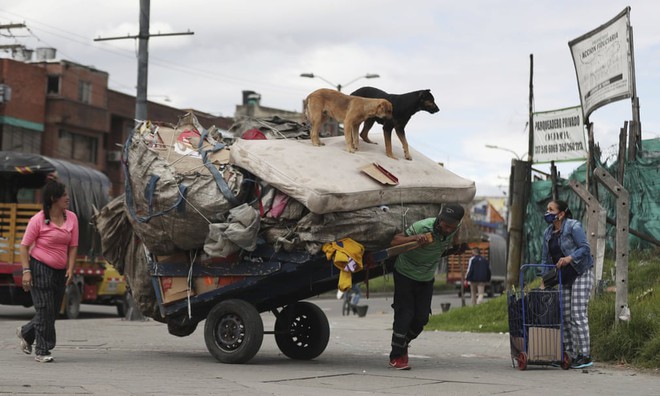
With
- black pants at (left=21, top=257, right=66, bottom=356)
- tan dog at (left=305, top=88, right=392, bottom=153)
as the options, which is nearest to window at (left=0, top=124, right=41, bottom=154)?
black pants at (left=21, top=257, right=66, bottom=356)

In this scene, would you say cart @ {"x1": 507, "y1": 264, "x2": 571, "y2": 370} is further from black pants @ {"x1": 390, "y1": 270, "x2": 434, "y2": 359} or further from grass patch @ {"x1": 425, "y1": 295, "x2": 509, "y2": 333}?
grass patch @ {"x1": 425, "y1": 295, "x2": 509, "y2": 333}

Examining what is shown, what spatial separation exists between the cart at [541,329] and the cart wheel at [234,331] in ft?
8.51

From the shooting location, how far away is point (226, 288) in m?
10.6

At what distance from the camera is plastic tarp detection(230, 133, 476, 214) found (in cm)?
972

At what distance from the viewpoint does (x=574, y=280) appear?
10398mm

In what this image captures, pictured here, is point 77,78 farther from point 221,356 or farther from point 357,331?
point 221,356

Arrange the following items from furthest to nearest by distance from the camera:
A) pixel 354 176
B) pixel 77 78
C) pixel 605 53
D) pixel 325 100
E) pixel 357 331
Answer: pixel 77 78
pixel 357 331
pixel 605 53
pixel 325 100
pixel 354 176

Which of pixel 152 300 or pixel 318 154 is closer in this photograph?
pixel 318 154

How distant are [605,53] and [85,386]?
10189mm

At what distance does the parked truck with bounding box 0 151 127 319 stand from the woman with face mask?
12677 mm

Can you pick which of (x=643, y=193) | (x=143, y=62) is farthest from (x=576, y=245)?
(x=143, y=62)

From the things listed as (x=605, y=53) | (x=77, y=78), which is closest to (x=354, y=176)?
(x=605, y=53)

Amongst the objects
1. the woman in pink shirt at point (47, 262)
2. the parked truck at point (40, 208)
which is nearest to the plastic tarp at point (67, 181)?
the parked truck at point (40, 208)

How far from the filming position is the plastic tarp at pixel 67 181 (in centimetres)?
2150
